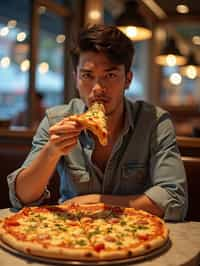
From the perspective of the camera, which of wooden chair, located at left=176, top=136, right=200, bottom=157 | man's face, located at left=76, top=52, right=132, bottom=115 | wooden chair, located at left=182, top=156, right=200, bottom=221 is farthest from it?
wooden chair, located at left=176, top=136, right=200, bottom=157

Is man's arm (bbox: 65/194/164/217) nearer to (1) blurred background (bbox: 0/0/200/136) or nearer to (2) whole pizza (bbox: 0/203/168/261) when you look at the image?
(2) whole pizza (bbox: 0/203/168/261)

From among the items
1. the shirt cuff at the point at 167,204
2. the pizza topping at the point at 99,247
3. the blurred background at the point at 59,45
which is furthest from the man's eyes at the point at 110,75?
the blurred background at the point at 59,45

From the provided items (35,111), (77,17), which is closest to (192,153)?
(35,111)

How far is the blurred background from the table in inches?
81.1

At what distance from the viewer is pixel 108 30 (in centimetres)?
205

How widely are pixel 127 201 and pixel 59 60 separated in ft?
19.1

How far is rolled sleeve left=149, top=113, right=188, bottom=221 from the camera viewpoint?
1.87 meters

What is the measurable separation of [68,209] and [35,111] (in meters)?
4.67

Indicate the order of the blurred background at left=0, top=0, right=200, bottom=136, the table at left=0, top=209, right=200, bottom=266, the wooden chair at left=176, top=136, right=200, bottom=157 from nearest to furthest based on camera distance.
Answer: the table at left=0, top=209, right=200, bottom=266 < the wooden chair at left=176, top=136, right=200, bottom=157 < the blurred background at left=0, top=0, right=200, bottom=136

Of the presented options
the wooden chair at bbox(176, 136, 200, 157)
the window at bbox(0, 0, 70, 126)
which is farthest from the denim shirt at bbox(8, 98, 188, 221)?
the window at bbox(0, 0, 70, 126)

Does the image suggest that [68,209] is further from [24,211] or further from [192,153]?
[192,153]

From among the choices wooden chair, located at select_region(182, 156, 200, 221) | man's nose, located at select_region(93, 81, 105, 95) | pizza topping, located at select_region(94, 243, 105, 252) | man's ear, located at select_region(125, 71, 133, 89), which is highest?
man's ear, located at select_region(125, 71, 133, 89)

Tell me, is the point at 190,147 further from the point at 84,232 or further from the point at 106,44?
the point at 84,232

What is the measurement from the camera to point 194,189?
260cm
